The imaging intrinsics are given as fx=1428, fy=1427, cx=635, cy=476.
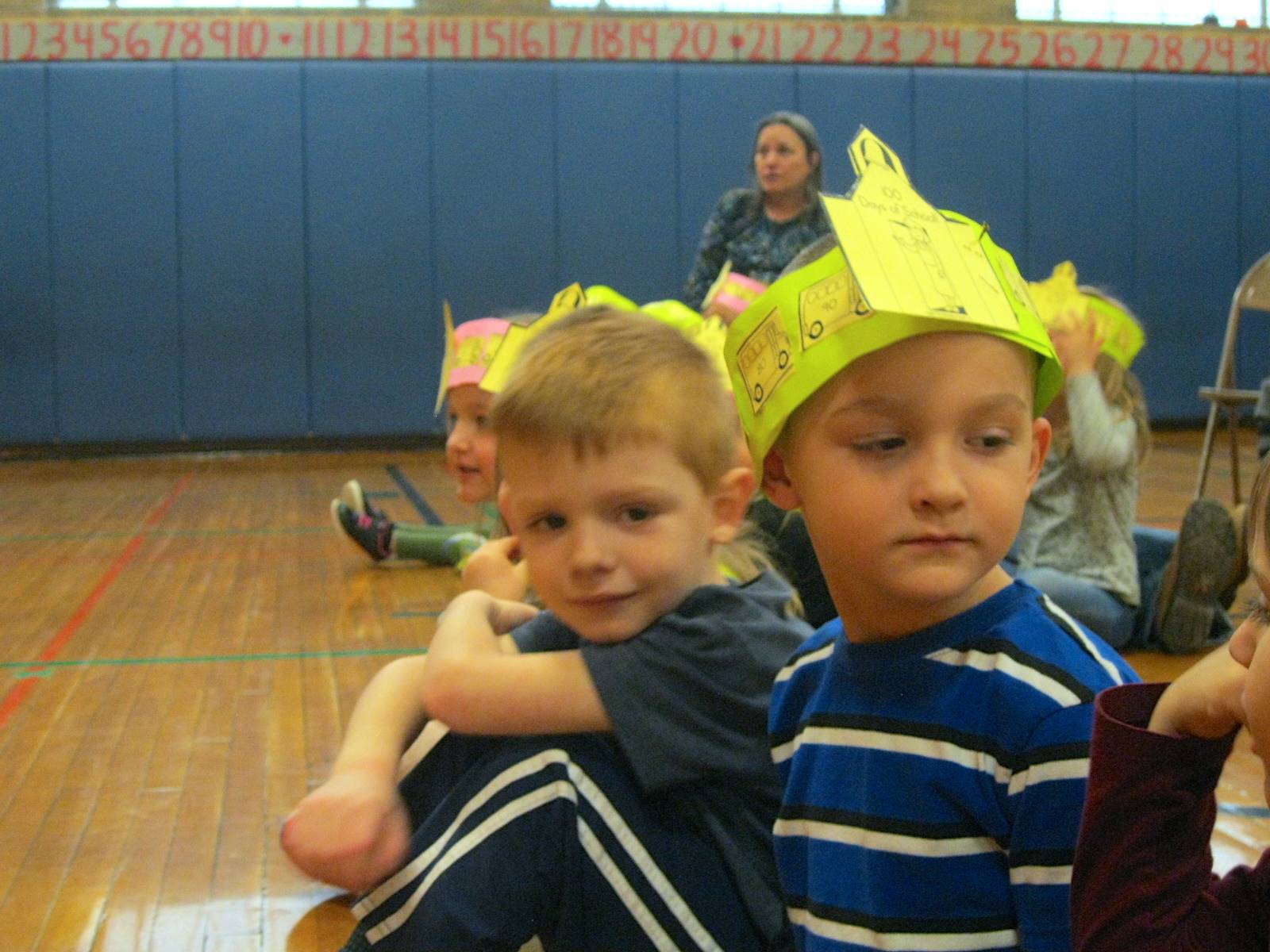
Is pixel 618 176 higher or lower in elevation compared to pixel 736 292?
higher

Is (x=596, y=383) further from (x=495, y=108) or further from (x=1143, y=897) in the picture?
(x=495, y=108)

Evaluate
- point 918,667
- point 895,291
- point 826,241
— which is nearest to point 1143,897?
point 918,667

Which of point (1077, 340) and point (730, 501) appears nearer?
point (730, 501)

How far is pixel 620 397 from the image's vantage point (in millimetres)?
1129

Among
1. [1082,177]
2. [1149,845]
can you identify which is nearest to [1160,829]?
[1149,845]

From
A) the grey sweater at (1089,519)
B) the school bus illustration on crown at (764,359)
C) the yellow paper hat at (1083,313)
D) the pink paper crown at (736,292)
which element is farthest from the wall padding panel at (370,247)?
the school bus illustration on crown at (764,359)

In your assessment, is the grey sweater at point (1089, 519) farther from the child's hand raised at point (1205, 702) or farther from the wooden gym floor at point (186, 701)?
the child's hand raised at point (1205, 702)

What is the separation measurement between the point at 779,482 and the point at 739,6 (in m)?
6.66

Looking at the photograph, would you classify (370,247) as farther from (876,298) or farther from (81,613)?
(876,298)

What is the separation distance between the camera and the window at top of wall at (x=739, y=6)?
7.08m

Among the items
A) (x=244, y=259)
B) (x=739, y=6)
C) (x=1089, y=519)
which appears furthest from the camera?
(x=739, y=6)

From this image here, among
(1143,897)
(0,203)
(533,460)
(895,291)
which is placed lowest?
(1143,897)

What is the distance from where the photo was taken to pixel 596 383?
3.70 feet

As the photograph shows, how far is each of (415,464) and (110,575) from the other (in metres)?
2.79
